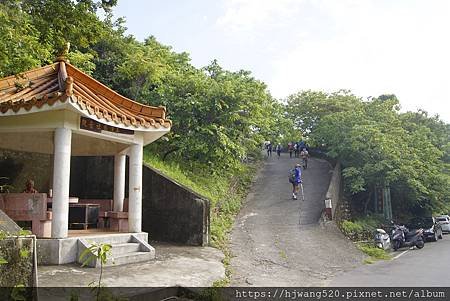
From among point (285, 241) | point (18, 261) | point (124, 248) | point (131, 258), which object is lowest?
point (285, 241)

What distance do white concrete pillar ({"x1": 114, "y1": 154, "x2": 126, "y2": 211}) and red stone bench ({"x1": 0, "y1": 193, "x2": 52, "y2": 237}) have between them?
8.67ft

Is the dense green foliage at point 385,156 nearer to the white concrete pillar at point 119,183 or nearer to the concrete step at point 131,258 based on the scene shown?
the white concrete pillar at point 119,183

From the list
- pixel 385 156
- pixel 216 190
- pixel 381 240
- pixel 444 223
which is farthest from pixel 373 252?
pixel 444 223

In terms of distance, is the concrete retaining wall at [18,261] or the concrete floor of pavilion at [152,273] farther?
the concrete floor of pavilion at [152,273]

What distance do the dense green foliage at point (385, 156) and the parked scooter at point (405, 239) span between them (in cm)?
274

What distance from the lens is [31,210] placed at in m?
8.65

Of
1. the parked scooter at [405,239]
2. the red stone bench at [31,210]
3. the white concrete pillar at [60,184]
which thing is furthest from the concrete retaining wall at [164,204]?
the parked scooter at [405,239]

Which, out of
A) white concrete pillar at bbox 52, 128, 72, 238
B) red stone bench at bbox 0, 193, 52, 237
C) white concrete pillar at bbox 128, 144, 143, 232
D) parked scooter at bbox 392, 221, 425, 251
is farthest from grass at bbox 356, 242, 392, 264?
red stone bench at bbox 0, 193, 52, 237

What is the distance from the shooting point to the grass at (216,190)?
13164mm

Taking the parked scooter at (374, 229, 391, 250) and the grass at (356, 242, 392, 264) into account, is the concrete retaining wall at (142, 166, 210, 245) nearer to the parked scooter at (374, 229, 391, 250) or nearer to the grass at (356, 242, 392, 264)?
A: the grass at (356, 242, 392, 264)

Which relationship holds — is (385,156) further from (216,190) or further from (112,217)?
(112,217)

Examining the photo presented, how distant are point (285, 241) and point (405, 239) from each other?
21.3 ft

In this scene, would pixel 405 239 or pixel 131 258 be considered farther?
pixel 405 239

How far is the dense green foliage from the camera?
19000 millimetres
